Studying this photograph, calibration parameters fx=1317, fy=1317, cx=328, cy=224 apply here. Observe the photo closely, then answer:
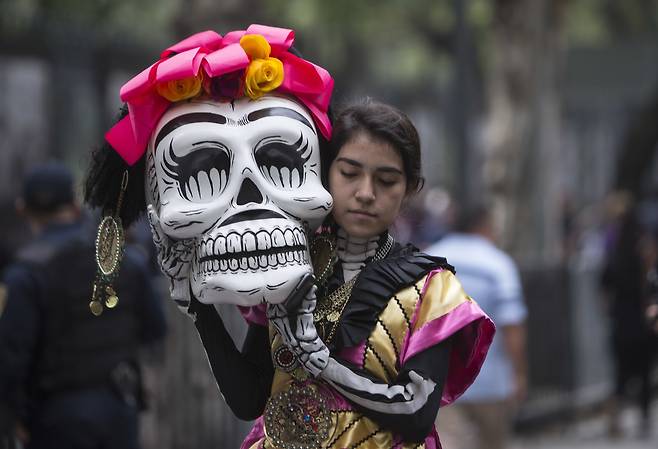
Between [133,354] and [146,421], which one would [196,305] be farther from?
[146,421]


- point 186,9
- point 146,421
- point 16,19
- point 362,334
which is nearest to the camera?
point 362,334

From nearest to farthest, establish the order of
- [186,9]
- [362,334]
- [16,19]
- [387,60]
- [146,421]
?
1. [362,334]
2. [146,421]
3. [186,9]
4. [16,19]
5. [387,60]

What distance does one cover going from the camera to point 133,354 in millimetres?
5672

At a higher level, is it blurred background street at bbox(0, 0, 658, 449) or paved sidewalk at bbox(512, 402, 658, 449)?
blurred background street at bbox(0, 0, 658, 449)

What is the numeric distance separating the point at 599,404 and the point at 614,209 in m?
1.86

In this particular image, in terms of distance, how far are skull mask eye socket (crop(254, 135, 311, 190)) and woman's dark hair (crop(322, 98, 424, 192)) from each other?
18 cm

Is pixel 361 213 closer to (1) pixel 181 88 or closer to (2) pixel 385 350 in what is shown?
(2) pixel 385 350

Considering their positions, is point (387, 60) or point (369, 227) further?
point (387, 60)

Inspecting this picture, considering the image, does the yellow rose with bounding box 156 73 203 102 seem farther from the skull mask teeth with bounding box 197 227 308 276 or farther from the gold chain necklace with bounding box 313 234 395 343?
the gold chain necklace with bounding box 313 234 395 343

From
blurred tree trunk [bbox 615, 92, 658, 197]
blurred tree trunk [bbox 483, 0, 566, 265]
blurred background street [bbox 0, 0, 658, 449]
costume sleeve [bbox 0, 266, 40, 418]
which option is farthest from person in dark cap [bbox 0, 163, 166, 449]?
blurred tree trunk [bbox 615, 92, 658, 197]

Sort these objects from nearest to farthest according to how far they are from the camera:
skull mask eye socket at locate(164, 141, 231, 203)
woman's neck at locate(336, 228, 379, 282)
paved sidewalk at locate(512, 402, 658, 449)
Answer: skull mask eye socket at locate(164, 141, 231, 203)
woman's neck at locate(336, 228, 379, 282)
paved sidewalk at locate(512, 402, 658, 449)

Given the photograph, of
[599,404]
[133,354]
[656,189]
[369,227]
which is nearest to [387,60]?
[656,189]

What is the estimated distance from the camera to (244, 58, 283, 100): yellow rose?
327cm

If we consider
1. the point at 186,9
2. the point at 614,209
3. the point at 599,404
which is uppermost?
the point at 186,9
